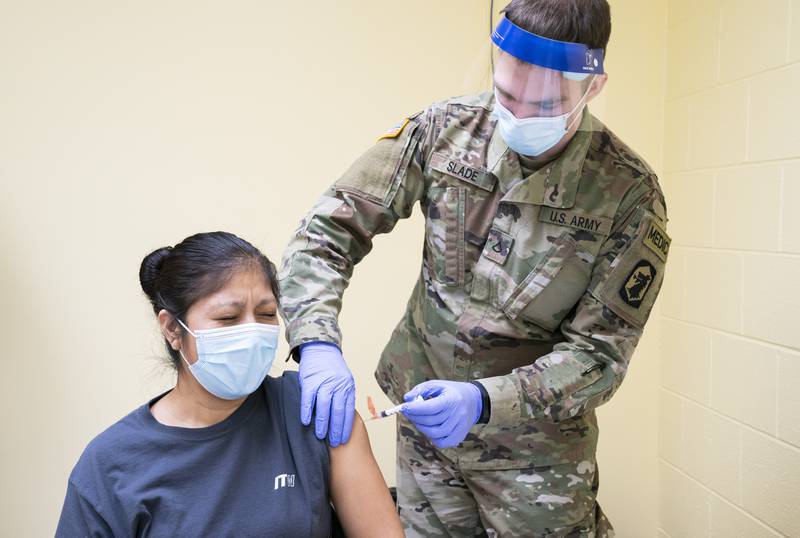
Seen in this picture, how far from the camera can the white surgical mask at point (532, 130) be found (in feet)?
4.37

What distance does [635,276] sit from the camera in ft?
4.74

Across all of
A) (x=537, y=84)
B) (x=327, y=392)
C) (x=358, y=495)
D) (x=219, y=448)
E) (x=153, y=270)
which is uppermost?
(x=537, y=84)

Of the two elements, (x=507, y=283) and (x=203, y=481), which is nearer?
(x=203, y=481)

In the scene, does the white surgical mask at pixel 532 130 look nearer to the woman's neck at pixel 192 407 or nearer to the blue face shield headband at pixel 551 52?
the blue face shield headband at pixel 551 52

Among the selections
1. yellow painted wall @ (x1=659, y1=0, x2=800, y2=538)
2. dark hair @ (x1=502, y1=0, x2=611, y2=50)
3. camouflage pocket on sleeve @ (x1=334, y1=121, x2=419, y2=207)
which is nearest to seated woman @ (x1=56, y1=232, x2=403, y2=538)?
camouflage pocket on sleeve @ (x1=334, y1=121, x2=419, y2=207)

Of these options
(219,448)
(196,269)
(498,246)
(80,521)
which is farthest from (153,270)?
(498,246)

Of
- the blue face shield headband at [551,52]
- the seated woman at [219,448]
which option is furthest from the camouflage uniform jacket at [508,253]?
the blue face shield headband at [551,52]

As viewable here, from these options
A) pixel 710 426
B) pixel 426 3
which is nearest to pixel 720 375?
pixel 710 426

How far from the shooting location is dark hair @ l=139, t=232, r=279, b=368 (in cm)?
138

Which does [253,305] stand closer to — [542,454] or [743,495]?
[542,454]

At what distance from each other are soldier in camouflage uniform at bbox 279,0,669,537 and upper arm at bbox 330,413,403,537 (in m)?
0.17

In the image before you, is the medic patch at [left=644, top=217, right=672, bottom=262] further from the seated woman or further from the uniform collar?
the seated woman

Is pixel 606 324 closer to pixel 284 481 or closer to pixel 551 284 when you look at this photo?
pixel 551 284

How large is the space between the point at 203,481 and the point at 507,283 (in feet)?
2.35
